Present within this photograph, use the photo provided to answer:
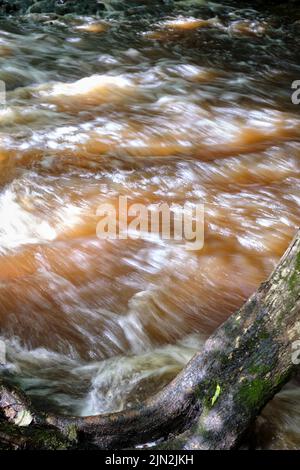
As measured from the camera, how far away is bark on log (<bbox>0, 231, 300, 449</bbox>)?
1.82 m

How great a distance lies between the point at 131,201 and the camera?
13.2 feet

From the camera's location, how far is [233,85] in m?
6.98

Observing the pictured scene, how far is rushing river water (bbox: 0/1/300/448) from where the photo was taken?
2.71 metres

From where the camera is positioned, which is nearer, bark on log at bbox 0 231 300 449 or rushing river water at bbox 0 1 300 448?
bark on log at bbox 0 231 300 449

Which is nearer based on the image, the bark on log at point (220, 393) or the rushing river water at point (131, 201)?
the bark on log at point (220, 393)

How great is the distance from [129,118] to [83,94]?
40.5 inches

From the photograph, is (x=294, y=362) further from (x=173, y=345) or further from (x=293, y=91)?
(x=293, y=91)

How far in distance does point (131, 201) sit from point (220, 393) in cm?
234

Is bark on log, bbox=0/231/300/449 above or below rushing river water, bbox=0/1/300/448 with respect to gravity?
above

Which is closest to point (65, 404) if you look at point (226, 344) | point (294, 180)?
point (226, 344)

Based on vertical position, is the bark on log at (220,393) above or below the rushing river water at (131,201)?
above

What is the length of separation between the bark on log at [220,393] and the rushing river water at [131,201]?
43 cm

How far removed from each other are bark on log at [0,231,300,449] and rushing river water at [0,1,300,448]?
43cm

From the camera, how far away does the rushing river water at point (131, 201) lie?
271 centimetres
